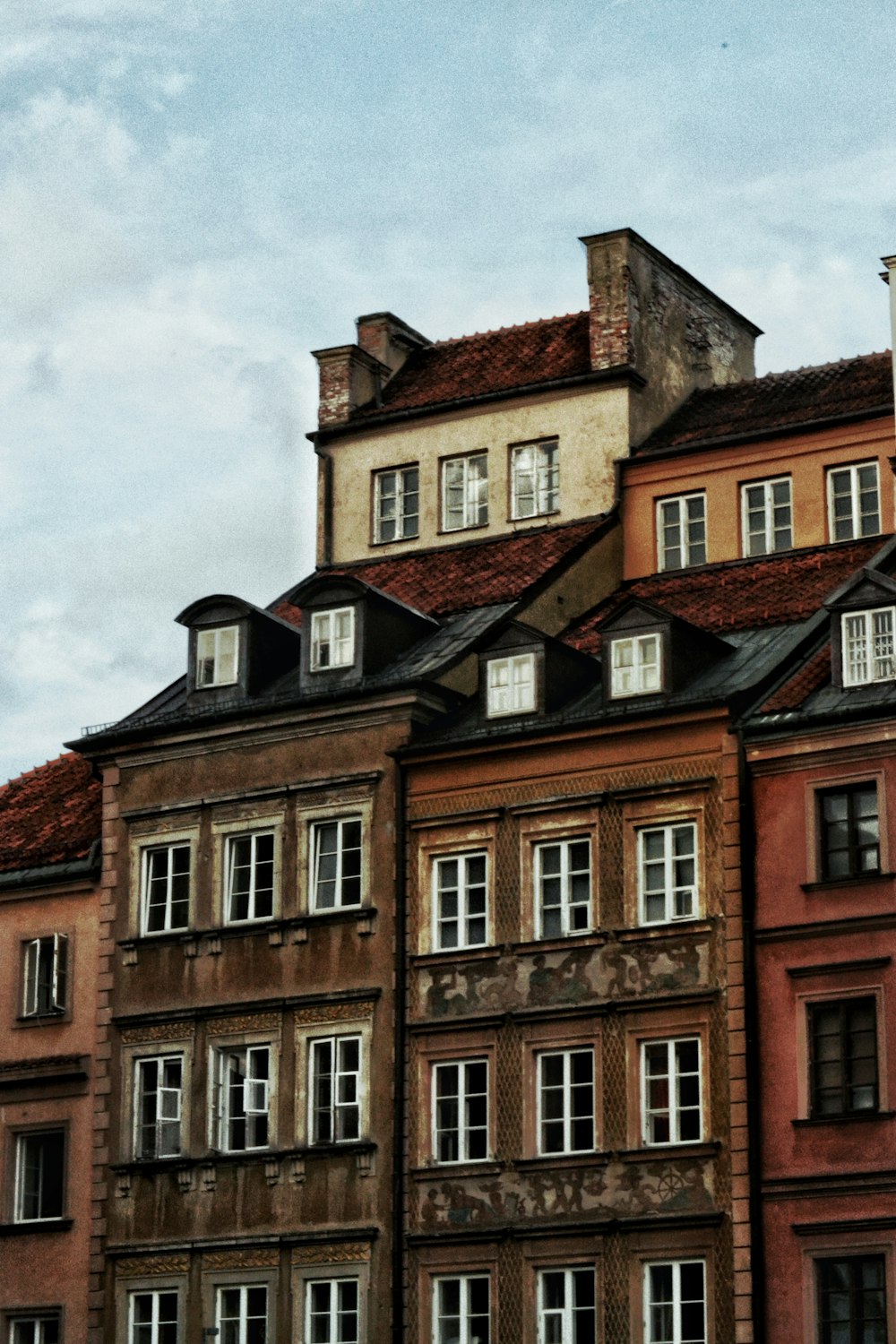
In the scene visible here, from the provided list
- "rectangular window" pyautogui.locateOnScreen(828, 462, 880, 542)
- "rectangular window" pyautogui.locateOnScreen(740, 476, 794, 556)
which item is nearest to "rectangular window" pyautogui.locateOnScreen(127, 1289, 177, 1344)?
"rectangular window" pyautogui.locateOnScreen(740, 476, 794, 556)

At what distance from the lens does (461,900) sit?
48781 millimetres

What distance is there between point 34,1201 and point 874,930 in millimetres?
16739

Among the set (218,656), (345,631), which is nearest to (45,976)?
(218,656)

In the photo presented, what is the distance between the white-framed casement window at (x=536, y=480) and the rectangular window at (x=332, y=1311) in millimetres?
16205

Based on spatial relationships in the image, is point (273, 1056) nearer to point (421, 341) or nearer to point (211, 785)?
point (211, 785)

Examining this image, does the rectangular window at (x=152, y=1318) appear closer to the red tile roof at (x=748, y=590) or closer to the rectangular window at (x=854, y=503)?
the red tile roof at (x=748, y=590)

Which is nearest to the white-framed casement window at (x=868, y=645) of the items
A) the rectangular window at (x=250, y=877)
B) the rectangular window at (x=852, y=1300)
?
the rectangular window at (x=852, y=1300)

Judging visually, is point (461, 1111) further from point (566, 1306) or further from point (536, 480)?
point (536, 480)

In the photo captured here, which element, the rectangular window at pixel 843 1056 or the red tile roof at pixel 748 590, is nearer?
the rectangular window at pixel 843 1056

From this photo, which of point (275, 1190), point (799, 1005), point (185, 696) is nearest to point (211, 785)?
point (185, 696)

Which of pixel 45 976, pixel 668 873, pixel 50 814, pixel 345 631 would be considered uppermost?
pixel 345 631

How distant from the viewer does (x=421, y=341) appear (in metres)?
62.4

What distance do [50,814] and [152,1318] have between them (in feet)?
34.9

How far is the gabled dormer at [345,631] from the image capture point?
5147 centimetres
